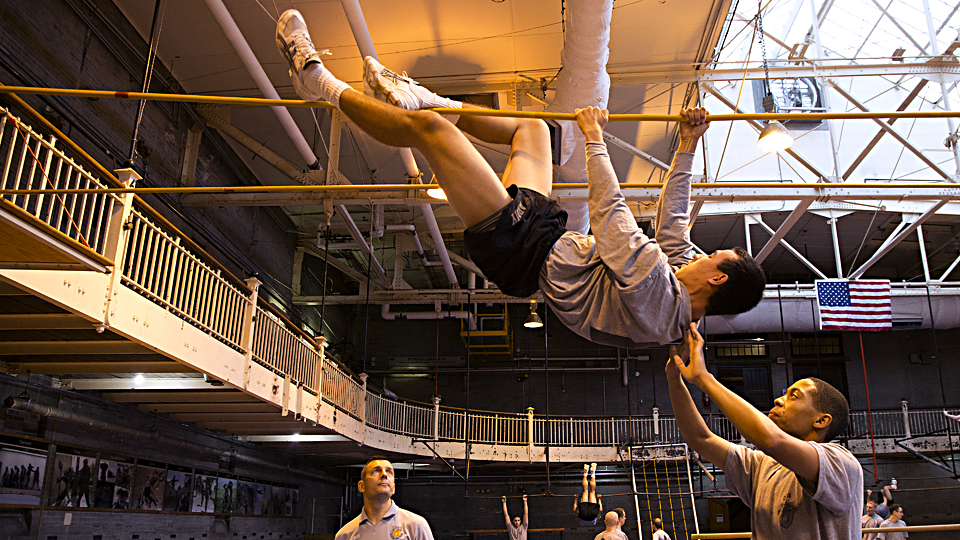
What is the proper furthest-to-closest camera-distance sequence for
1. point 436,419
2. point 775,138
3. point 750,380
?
1. point 750,380
2. point 436,419
3. point 775,138

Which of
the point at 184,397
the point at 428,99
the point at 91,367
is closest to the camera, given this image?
the point at 428,99

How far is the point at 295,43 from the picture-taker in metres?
3.15

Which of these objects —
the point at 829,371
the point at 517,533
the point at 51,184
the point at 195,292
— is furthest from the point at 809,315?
the point at 51,184

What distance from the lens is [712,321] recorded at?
59.3 ft

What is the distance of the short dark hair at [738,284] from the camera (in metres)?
2.24

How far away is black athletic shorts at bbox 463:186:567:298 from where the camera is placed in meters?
2.18

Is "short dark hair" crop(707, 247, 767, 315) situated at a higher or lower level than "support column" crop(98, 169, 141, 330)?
lower

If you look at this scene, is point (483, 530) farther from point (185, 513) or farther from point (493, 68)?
point (493, 68)

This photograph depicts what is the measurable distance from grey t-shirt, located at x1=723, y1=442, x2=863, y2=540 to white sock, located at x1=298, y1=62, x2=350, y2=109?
2.24 meters

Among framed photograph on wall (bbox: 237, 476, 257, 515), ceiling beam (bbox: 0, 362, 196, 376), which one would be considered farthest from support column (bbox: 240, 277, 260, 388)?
framed photograph on wall (bbox: 237, 476, 257, 515)

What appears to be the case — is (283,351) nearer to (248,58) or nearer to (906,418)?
(248,58)

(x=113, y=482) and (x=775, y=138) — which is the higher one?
(x=775, y=138)

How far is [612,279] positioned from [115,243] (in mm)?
5003

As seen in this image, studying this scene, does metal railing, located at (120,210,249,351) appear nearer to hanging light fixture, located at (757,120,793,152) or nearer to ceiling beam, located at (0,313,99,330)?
ceiling beam, located at (0,313,99,330)
